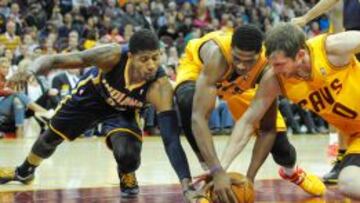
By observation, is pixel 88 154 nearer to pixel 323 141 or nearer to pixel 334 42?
pixel 323 141

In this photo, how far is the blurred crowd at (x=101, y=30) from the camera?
39.6 feet

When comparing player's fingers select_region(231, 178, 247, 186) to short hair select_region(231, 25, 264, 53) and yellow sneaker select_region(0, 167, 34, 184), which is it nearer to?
short hair select_region(231, 25, 264, 53)

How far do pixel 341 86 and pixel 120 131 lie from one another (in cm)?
198

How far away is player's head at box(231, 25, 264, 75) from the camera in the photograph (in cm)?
473

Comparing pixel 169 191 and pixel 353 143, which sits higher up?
pixel 353 143

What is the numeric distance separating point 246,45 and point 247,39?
0.13 feet

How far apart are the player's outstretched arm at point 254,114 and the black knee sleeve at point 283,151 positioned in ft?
2.59

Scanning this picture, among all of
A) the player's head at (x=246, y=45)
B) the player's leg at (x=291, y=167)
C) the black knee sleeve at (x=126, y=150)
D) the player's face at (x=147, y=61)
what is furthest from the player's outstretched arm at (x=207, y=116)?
the black knee sleeve at (x=126, y=150)

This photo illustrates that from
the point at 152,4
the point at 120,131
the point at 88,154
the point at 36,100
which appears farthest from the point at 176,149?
the point at 152,4

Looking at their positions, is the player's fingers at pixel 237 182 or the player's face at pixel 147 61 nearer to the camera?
the player's fingers at pixel 237 182

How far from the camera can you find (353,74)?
466cm

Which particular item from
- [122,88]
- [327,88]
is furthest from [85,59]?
[327,88]

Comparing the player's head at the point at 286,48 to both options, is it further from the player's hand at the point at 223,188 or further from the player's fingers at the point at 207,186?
the player's fingers at the point at 207,186

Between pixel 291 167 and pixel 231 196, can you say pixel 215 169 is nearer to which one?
pixel 231 196
